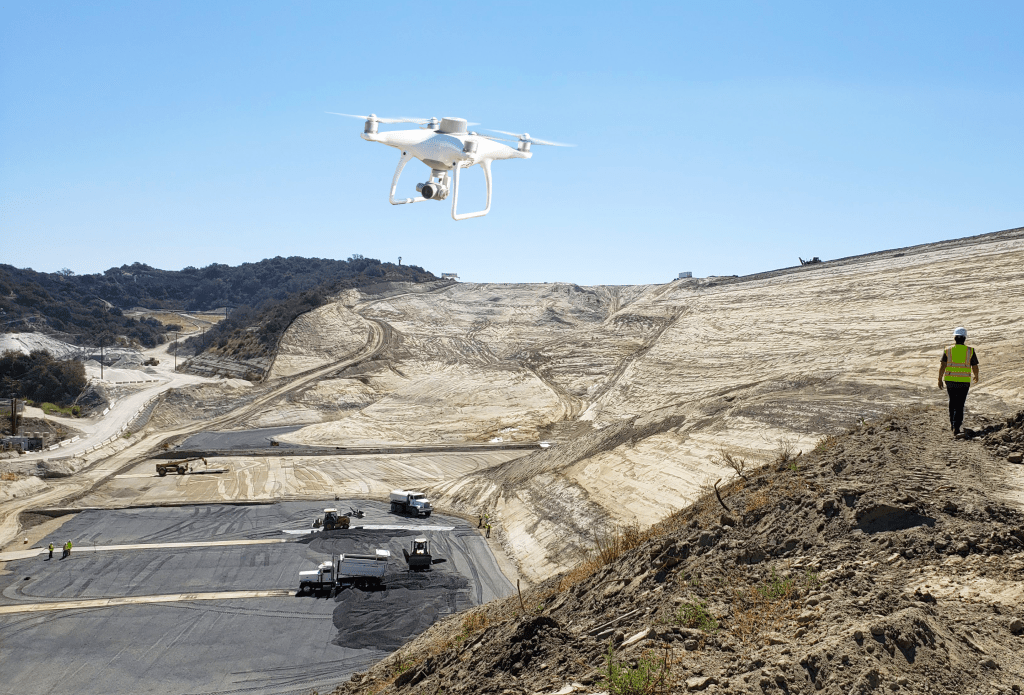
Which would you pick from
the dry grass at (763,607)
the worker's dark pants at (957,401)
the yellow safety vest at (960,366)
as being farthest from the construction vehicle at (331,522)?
the dry grass at (763,607)

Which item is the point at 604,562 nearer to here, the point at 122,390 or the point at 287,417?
the point at 287,417

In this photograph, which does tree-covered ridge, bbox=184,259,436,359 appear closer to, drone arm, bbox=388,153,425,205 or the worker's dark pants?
drone arm, bbox=388,153,425,205

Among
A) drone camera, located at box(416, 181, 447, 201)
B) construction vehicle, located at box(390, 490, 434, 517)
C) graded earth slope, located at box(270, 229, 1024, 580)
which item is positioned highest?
drone camera, located at box(416, 181, 447, 201)

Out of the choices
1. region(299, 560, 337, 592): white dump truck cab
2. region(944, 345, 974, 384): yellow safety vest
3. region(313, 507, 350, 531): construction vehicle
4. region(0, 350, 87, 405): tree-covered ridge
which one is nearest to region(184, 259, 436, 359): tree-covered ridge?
region(0, 350, 87, 405): tree-covered ridge

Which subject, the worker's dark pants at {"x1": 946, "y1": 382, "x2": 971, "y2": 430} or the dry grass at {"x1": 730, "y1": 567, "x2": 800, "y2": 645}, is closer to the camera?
the dry grass at {"x1": 730, "y1": 567, "x2": 800, "y2": 645}

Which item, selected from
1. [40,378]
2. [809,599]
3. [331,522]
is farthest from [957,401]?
[40,378]

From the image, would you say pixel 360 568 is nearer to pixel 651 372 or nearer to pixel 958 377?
pixel 958 377
